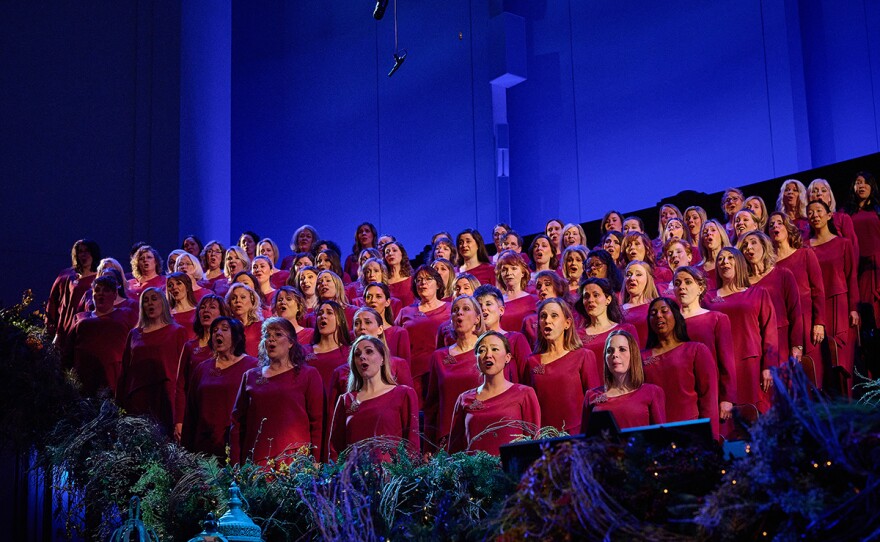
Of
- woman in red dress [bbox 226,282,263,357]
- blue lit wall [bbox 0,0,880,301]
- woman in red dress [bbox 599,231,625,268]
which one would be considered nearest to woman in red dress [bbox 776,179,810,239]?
woman in red dress [bbox 599,231,625,268]

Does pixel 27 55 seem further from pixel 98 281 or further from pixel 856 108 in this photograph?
pixel 856 108

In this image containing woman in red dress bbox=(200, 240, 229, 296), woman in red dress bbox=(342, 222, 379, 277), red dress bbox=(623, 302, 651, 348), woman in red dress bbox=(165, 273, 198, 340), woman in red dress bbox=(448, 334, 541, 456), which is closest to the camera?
woman in red dress bbox=(448, 334, 541, 456)

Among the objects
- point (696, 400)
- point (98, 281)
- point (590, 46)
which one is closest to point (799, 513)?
point (696, 400)

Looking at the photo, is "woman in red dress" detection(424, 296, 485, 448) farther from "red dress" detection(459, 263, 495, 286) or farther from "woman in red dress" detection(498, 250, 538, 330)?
"red dress" detection(459, 263, 495, 286)

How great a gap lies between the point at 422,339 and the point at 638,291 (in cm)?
149

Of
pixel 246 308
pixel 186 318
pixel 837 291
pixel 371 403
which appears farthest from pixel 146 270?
pixel 837 291

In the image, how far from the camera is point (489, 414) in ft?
14.7

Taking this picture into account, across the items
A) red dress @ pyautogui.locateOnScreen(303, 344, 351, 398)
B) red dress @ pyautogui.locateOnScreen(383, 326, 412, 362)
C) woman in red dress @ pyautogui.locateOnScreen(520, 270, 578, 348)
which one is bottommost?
red dress @ pyautogui.locateOnScreen(303, 344, 351, 398)

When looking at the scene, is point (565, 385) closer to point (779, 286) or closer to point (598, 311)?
point (598, 311)

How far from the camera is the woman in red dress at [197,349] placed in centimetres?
586

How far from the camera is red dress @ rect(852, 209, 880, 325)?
248 inches

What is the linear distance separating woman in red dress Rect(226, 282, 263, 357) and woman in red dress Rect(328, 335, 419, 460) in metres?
1.66

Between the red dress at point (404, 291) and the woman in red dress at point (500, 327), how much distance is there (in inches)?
53.9

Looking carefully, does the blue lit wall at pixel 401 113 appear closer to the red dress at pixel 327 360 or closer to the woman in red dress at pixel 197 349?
the woman in red dress at pixel 197 349
